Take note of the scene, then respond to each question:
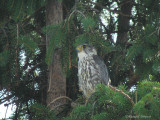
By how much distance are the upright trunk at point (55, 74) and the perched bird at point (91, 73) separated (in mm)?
304

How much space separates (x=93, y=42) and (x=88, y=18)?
1.00 ft

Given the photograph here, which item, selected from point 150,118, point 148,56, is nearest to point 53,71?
point 148,56

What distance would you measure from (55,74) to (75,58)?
15.7 inches

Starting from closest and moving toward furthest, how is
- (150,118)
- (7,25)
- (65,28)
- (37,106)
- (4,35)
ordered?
1. (150,118)
2. (37,106)
3. (65,28)
4. (4,35)
5. (7,25)

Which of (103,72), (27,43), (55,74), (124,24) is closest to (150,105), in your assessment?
(27,43)

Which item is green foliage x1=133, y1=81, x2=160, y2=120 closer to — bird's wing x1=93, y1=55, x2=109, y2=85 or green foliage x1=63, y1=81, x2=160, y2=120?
green foliage x1=63, y1=81, x2=160, y2=120

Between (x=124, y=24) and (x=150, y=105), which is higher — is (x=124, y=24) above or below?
above

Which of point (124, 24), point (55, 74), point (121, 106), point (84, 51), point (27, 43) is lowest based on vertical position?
point (121, 106)

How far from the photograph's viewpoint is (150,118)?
6.44 feet

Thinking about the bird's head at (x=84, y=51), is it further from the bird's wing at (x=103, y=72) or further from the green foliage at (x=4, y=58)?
the green foliage at (x=4, y=58)

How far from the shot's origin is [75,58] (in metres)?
4.24

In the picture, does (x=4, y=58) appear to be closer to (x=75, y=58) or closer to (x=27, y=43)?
(x=27, y=43)

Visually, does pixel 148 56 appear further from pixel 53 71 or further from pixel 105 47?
pixel 53 71

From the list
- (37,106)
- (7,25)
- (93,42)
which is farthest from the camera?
(7,25)
